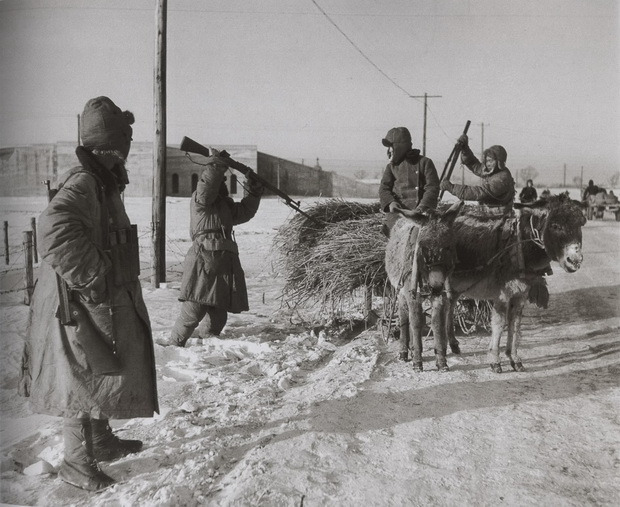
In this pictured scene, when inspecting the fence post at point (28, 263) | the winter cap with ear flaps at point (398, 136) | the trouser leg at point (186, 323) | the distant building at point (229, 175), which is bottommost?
the trouser leg at point (186, 323)

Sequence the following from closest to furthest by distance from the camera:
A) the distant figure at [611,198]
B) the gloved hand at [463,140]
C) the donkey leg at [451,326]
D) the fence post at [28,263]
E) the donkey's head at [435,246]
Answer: the donkey's head at [435,246]
the donkey leg at [451,326]
the gloved hand at [463,140]
the fence post at [28,263]
the distant figure at [611,198]

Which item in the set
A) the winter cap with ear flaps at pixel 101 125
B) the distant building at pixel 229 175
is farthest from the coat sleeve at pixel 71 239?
the distant building at pixel 229 175

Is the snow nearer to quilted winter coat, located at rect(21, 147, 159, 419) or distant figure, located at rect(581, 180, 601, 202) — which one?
quilted winter coat, located at rect(21, 147, 159, 419)

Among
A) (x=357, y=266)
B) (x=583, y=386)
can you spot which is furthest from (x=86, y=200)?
(x=583, y=386)

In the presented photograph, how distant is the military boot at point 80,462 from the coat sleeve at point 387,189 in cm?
378

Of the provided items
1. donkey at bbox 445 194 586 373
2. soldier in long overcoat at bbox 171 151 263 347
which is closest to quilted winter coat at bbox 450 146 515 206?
donkey at bbox 445 194 586 373

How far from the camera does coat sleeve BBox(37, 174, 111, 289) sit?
2.83 m

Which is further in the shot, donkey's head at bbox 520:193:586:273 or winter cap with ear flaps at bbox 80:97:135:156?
donkey's head at bbox 520:193:586:273

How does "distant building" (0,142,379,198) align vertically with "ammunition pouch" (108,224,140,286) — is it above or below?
above

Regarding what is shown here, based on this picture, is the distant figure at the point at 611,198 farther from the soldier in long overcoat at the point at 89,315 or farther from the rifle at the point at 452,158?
the soldier in long overcoat at the point at 89,315

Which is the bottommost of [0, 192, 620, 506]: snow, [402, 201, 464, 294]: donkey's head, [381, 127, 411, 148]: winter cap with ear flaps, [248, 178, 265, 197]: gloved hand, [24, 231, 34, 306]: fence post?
[0, 192, 620, 506]: snow

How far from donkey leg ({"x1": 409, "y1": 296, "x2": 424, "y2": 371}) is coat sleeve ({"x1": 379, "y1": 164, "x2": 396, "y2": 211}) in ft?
4.04

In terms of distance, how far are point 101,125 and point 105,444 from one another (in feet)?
6.32

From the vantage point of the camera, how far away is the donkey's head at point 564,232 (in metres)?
4.66
